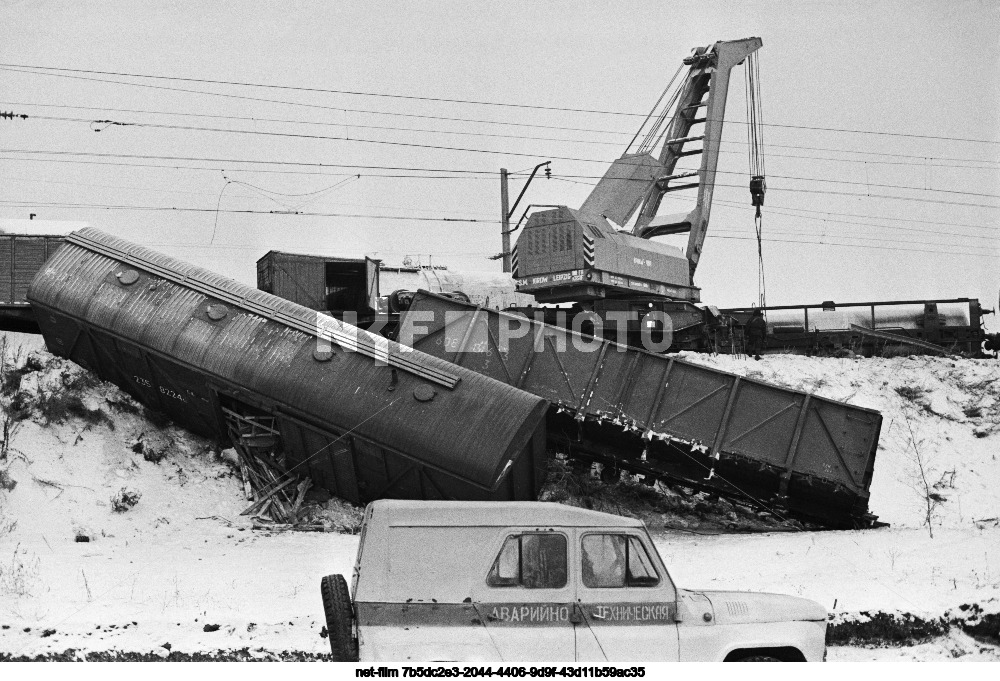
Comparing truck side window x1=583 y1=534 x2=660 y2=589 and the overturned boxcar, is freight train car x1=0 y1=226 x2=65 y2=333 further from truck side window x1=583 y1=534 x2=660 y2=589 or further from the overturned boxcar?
truck side window x1=583 y1=534 x2=660 y2=589

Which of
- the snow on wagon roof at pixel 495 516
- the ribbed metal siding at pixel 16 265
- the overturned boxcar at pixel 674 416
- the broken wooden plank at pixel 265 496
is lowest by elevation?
the broken wooden plank at pixel 265 496

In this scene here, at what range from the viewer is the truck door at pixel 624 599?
25.0 feet

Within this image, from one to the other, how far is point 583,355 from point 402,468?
439 cm

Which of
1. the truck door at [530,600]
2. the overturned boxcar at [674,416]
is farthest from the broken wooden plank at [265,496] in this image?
the truck door at [530,600]

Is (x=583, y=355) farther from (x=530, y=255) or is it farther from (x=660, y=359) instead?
(x=530, y=255)

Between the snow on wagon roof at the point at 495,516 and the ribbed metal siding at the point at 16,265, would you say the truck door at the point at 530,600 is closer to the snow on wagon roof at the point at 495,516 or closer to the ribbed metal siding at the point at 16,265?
the snow on wagon roof at the point at 495,516

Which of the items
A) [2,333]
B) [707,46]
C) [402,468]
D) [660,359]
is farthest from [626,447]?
[707,46]

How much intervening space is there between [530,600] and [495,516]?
71 cm

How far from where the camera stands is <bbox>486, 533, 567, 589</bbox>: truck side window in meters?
7.59

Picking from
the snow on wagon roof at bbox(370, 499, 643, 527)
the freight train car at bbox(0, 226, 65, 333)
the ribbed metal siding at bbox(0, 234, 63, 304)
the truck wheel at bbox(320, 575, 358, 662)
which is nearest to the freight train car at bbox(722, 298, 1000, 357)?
the freight train car at bbox(0, 226, 65, 333)

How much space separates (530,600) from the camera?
7.55 meters

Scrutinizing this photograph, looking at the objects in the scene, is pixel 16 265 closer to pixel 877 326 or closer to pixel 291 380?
pixel 291 380

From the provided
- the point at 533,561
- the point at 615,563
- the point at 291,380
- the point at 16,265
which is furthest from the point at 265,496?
the point at 16,265

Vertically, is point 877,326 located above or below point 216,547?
above
